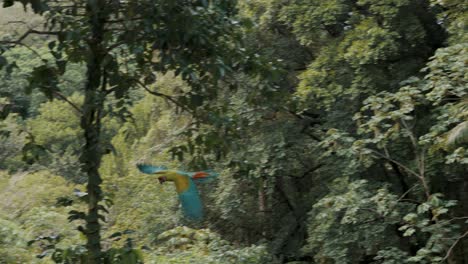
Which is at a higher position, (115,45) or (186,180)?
(115,45)

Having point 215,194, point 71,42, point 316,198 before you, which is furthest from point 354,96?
point 71,42

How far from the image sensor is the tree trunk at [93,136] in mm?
2418

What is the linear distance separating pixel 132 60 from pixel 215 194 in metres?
7.01

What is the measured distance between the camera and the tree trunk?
242 cm

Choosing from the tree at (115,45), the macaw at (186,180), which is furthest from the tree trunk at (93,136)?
the macaw at (186,180)

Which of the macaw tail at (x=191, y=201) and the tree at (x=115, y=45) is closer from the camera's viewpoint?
the tree at (x=115, y=45)

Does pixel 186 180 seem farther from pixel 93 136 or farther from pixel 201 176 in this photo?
pixel 93 136

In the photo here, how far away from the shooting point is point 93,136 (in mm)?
2428

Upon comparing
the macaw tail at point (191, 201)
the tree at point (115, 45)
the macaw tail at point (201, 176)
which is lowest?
the macaw tail at point (191, 201)

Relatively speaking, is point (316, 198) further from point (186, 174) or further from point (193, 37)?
point (193, 37)

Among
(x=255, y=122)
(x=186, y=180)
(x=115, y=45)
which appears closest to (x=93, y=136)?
(x=115, y=45)

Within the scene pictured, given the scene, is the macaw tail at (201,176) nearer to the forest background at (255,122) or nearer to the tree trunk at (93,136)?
the forest background at (255,122)

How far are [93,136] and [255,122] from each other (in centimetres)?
604

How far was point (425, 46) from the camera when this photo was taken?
800 centimetres
